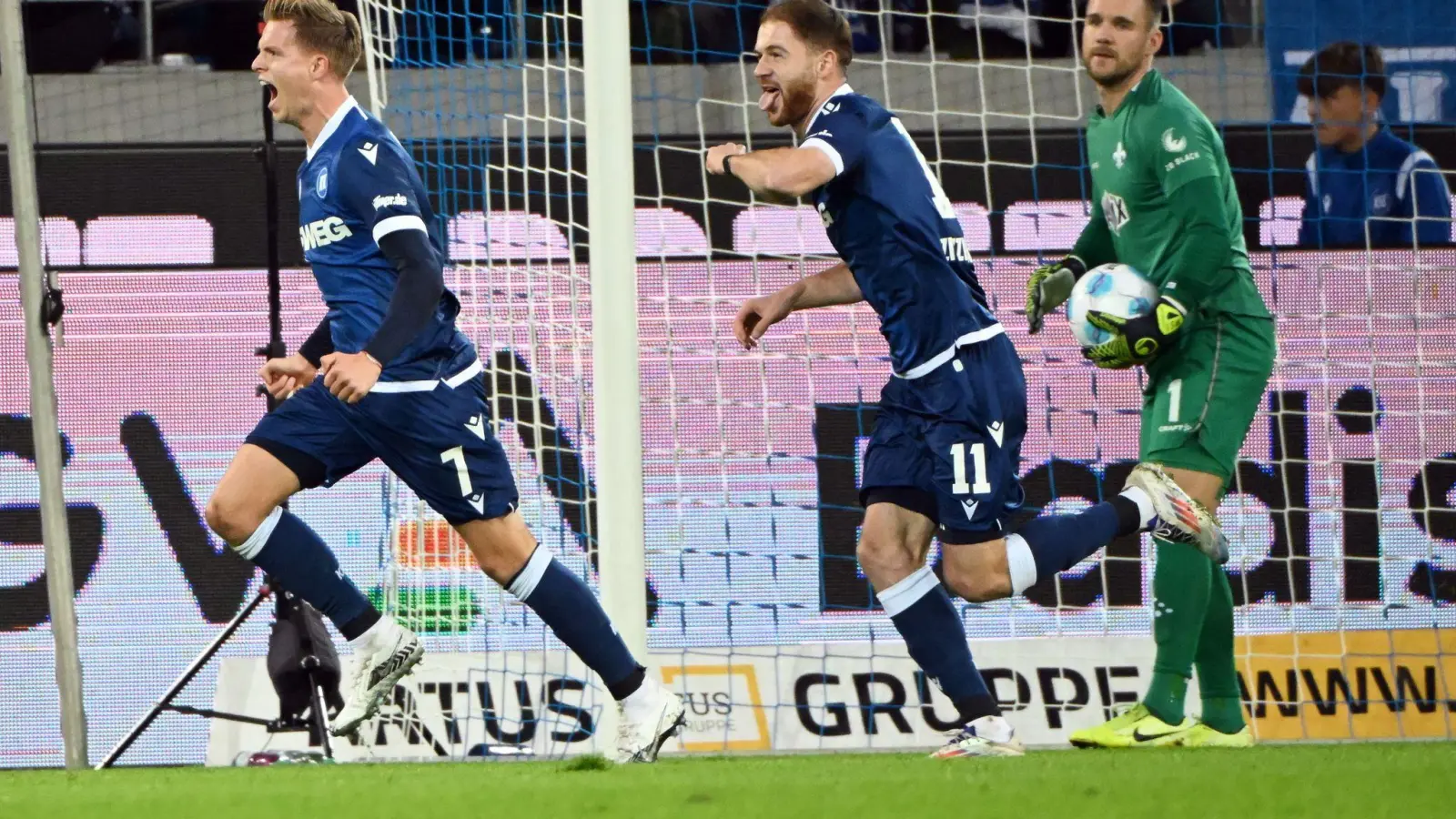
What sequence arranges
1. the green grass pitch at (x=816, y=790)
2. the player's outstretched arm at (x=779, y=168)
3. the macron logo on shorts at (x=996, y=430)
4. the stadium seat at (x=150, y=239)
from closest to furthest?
the green grass pitch at (x=816, y=790) → the player's outstretched arm at (x=779, y=168) → the macron logo on shorts at (x=996, y=430) → the stadium seat at (x=150, y=239)

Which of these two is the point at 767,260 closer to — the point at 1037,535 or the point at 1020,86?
the point at 1020,86

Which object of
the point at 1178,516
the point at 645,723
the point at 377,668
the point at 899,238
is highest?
the point at 899,238

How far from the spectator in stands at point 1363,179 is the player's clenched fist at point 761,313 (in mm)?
2837

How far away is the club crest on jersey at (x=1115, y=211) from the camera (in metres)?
4.58

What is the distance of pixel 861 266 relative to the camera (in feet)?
13.4

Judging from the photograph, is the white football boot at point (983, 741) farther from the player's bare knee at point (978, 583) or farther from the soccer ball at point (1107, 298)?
the soccer ball at point (1107, 298)

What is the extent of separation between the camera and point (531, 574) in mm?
4266

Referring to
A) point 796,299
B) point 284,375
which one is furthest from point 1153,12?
point 284,375

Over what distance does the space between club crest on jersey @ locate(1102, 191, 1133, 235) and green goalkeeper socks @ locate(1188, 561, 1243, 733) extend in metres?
0.82

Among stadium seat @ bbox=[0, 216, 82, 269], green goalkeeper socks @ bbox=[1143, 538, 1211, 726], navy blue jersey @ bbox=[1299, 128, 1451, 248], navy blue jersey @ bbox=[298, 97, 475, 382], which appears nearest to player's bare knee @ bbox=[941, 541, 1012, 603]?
green goalkeeper socks @ bbox=[1143, 538, 1211, 726]

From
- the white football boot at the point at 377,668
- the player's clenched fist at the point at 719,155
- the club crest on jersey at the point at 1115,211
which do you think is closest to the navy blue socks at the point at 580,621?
the white football boot at the point at 377,668

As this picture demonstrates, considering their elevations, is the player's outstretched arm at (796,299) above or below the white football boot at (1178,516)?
above

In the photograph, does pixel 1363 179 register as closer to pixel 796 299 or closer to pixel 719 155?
pixel 796 299

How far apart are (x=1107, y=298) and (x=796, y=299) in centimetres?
71
